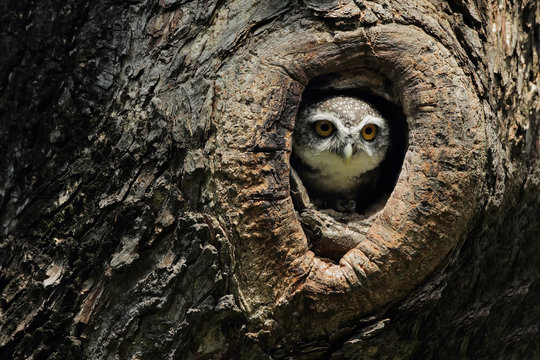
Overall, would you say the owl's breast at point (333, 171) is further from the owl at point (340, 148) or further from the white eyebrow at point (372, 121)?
the white eyebrow at point (372, 121)

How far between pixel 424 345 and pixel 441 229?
60 cm

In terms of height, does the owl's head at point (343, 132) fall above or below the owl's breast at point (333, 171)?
above

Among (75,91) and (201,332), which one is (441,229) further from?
(75,91)

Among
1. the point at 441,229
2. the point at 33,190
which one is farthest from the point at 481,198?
the point at 33,190

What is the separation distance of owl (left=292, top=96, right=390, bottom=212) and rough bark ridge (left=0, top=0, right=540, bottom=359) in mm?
279

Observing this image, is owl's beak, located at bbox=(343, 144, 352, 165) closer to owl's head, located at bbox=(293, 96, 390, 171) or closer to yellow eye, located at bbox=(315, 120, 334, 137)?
owl's head, located at bbox=(293, 96, 390, 171)

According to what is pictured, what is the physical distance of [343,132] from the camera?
2924mm

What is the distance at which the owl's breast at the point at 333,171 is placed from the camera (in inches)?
117

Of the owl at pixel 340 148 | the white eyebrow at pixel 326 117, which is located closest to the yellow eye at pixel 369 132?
the owl at pixel 340 148

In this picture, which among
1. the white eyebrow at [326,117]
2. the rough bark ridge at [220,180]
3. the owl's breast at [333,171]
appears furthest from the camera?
the owl's breast at [333,171]

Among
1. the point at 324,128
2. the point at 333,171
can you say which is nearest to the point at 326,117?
the point at 324,128

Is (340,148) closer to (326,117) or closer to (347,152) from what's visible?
(347,152)

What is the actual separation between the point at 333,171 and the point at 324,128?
228 mm

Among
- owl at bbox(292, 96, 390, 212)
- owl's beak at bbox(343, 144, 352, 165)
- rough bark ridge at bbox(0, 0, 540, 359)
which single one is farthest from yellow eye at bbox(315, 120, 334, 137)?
rough bark ridge at bbox(0, 0, 540, 359)
